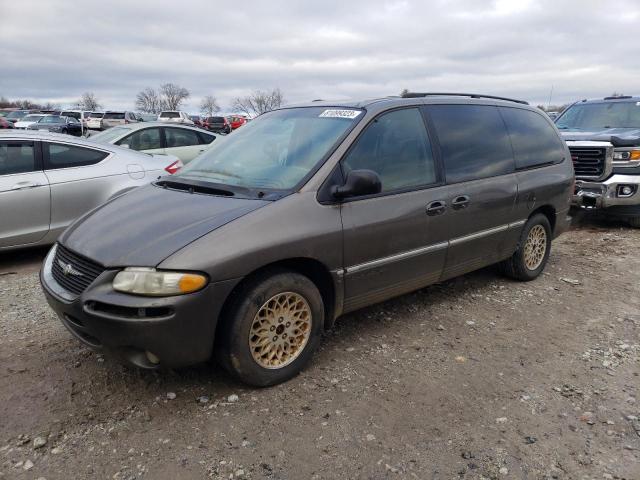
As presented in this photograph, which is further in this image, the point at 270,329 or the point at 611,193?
the point at 611,193

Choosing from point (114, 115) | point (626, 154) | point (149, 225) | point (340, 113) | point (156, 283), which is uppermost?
point (114, 115)

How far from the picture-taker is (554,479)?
2.52 m

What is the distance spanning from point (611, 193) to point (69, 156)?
7.32 m

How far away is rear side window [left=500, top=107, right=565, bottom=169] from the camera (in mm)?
4922

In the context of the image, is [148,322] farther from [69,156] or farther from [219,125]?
[219,125]

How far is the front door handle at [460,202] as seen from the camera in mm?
4121

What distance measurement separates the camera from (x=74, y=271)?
3.08 metres

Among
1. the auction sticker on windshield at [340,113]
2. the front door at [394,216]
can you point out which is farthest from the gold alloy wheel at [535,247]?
the auction sticker on windshield at [340,113]

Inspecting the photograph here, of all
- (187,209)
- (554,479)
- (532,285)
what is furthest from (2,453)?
(532,285)

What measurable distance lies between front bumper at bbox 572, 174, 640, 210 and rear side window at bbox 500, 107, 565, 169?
270 cm

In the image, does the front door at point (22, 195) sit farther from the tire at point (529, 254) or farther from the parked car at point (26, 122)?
the parked car at point (26, 122)

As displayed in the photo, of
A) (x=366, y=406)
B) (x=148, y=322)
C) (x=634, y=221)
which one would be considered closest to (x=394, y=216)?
(x=366, y=406)

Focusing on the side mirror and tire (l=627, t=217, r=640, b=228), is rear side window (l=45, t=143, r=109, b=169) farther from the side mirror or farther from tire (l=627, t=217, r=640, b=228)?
tire (l=627, t=217, r=640, b=228)

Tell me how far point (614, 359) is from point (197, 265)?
9.82ft
